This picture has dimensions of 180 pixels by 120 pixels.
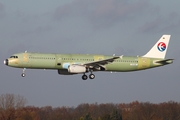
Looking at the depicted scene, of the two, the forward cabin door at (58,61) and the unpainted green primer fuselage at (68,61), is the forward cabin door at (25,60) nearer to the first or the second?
the unpainted green primer fuselage at (68,61)

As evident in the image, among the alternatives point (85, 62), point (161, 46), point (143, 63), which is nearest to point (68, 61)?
→ point (85, 62)

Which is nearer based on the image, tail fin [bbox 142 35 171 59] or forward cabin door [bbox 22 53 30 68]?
forward cabin door [bbox 22 53 30 68]

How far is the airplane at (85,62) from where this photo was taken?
89.6 meters

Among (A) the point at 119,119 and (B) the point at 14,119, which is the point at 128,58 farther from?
(A) the point at 119,119

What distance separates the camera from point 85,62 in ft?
304

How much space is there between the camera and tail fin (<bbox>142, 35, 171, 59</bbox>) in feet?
327

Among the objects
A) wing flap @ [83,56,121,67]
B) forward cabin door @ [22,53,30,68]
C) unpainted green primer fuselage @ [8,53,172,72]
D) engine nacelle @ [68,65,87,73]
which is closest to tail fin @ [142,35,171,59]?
unpainted green primer fuselage @ [8,53,172,72]

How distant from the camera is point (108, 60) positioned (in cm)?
9194

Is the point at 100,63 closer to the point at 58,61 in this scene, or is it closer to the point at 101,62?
the point at 101,62

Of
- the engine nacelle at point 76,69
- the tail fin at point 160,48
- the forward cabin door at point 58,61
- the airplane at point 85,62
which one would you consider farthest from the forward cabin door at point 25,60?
the tail fin at point 160,48

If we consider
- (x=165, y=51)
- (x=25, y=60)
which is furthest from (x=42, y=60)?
(x=165, y=51)

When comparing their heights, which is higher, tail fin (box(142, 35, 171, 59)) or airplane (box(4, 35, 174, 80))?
tail fin (box(142, 35, 171, 59))

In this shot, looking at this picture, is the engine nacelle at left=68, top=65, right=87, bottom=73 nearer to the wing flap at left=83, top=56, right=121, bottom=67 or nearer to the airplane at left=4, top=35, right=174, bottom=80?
the airplane at left=4, top=35, right=174, bottom=80

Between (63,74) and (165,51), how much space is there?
19301 millimetres
